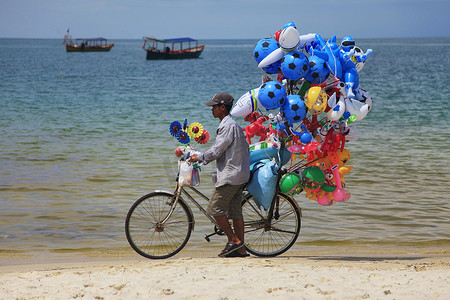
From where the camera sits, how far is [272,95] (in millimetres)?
5223

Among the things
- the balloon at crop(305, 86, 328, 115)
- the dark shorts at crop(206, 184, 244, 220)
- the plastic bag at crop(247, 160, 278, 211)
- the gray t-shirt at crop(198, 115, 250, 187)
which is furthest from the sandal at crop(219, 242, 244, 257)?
the balloon at crop(305, 86, 328, 115)

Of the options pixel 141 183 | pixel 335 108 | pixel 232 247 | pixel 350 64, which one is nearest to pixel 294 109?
pixel 335 108

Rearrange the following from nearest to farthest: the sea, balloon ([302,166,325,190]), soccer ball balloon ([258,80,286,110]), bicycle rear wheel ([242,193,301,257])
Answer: soccer ball balloon ([258,80,286,110])
balloon ([302,166,325,190])
bicycle rear wheel ([242,193,301,257])
the sea

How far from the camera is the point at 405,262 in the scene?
5.72m

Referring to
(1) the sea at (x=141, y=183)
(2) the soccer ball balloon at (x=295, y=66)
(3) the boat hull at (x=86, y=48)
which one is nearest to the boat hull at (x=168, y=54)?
(3) the boat hull at (x=86, y=48)

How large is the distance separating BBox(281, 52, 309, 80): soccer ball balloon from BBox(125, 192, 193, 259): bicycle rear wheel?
163 centimetres

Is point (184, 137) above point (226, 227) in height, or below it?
above

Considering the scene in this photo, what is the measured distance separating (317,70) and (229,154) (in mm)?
1143

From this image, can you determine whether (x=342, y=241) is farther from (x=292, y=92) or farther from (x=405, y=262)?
(x=292, y=92)

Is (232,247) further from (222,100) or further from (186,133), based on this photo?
(222,100)

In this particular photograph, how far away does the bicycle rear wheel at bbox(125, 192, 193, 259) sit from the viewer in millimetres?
5578

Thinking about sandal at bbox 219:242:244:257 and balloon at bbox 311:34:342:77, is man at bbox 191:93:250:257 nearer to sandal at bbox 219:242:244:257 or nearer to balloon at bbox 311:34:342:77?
sandal at bbox 219:242:244:257

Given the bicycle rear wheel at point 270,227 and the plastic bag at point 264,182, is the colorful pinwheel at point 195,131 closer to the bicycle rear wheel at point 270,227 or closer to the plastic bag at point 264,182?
the plastic bag at point 264,182

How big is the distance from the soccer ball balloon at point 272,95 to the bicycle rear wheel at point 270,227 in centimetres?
100
